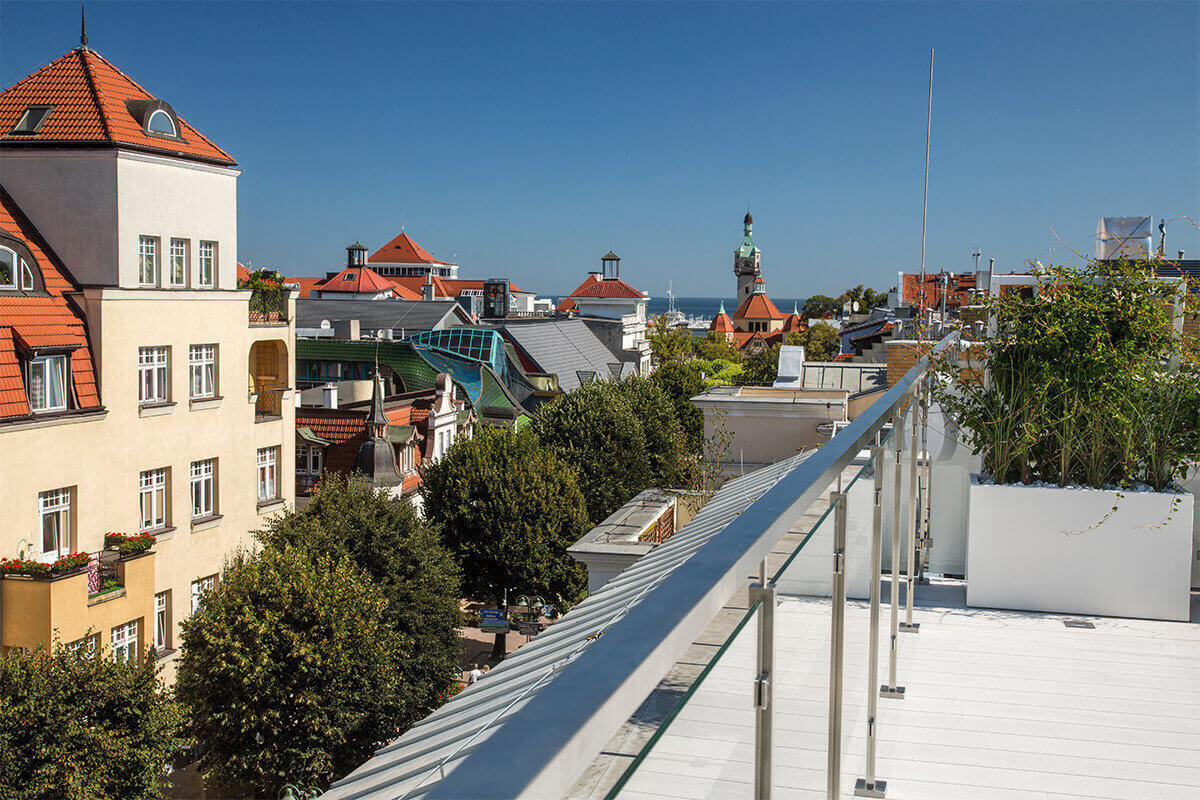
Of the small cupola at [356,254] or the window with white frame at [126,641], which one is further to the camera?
the small cupola at [356,254]

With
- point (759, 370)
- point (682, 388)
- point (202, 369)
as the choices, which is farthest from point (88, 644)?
point (759, 370)

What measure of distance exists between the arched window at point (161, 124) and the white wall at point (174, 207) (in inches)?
26.2

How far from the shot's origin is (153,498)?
74.8ft

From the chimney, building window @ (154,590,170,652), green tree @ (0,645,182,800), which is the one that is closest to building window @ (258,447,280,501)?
building window @ (154,590,170,652)

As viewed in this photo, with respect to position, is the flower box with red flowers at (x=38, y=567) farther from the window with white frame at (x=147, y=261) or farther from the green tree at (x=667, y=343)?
the green tree at (x=667, y=343)

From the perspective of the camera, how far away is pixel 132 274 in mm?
21734

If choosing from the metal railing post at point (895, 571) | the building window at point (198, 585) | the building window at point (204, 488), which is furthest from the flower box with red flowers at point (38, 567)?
the metal railing post at point (895, 571)

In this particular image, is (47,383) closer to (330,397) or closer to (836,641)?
(330,397)

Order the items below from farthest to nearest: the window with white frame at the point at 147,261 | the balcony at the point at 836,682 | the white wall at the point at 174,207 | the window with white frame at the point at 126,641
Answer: the window with white frame at the point at 147,261 < the white wall at the point at 174,207 < the window with white frame at the point at 126,641 < the balcony at the point at 836,682

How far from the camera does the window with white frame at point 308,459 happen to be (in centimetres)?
3462

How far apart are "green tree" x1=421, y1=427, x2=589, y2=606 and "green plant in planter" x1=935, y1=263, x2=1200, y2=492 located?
22920mm

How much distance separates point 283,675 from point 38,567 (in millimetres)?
4751

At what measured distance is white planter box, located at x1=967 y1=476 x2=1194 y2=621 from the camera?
5.05 meters

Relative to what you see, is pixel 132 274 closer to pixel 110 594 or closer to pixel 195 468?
pixel 195 468
